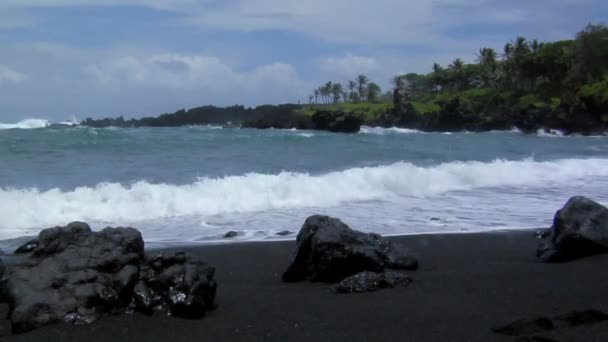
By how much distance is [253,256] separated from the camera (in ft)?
26.6

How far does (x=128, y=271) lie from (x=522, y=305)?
3.11 metres

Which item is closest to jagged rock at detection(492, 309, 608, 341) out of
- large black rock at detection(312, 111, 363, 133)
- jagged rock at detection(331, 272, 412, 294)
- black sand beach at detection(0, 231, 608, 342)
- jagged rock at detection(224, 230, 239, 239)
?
black sand beach at detection(0, 231, 608, 342)

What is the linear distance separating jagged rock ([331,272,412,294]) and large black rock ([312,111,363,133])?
63.8 m

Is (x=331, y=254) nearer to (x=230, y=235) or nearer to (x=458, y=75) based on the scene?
(x=230, y=235)

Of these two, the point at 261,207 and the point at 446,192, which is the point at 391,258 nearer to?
the point at 261,207

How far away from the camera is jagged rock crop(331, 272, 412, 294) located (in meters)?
5.98

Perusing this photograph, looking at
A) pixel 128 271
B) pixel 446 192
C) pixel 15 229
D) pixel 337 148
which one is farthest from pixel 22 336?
pixel 337 148

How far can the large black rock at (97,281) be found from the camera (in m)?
4.85

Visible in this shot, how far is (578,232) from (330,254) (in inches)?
114

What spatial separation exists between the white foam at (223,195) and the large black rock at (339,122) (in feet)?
170

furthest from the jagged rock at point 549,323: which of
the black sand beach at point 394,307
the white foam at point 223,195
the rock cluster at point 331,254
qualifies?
the white foam at point 223,195

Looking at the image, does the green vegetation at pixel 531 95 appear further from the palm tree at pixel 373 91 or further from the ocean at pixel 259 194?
the ocean at pixel 259 194

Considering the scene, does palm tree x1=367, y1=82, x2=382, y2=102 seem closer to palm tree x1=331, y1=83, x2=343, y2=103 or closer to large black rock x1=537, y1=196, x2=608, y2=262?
palm tree x1=331, y1=83, x2=343, y2=103

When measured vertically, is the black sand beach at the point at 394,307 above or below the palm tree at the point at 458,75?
below
